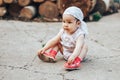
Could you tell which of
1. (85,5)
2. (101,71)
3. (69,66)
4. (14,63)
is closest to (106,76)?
(101,71)

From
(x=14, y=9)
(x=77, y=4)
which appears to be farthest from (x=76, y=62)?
(x=14, y=9)

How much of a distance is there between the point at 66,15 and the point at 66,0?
2.92 metres

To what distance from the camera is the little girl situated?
12.6ft

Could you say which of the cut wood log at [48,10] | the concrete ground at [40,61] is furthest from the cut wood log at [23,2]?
the concrete ground at [40,61]

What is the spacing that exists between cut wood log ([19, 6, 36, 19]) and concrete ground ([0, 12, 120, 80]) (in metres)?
0.34

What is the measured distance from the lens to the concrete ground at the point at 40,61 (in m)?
3.61

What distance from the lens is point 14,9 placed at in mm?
7203

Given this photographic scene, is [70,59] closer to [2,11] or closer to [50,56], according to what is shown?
[50,56]

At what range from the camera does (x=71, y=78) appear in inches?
138

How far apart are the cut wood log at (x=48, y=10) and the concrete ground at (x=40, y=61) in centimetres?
45

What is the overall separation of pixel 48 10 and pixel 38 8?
0.26m

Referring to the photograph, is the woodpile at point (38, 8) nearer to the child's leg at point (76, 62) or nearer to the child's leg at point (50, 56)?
the child's leg at point (50, 56)

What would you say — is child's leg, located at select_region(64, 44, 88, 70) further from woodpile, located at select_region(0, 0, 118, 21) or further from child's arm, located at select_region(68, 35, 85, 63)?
woodpile, located at select_region(0, 0, 118, 21)

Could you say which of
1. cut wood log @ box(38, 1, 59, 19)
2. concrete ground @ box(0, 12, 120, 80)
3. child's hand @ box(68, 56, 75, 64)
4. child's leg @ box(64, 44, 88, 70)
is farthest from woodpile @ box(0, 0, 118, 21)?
child's hand @ box(68, 56, 75, 64)
